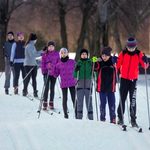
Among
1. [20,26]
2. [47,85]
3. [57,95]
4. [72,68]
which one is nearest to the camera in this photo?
[72,68]

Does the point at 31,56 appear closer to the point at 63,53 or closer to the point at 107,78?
the point at 63,53

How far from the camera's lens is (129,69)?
9.64 m

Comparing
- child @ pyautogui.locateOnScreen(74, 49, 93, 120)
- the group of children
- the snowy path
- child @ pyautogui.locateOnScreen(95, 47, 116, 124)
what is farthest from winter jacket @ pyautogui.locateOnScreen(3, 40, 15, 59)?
the snowy path

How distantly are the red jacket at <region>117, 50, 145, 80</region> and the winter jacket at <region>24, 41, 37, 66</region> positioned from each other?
456cm

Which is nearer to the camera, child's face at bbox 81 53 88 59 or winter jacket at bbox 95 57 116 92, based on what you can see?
winter jacket at bbox 95 57 116 92

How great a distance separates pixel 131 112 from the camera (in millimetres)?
9852

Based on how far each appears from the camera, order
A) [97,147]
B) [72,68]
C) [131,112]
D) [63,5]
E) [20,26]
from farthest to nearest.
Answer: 1. [20,26]
2. [63,5]
3. [72,68]
4. [131,112]
5. [97,147]

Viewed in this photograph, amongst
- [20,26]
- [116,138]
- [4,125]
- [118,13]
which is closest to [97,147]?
[116,138]

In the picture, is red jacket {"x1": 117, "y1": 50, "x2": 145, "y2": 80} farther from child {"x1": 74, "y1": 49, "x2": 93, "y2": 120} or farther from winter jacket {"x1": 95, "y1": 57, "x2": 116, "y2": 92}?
child {"x1": 74, "y1": 49, "x2": 93, "y2": 120}

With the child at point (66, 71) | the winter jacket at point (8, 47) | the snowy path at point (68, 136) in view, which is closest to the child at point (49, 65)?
the child at point (66, 71)

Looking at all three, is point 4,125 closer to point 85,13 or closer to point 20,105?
point 20,105

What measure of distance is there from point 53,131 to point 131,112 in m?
2.38

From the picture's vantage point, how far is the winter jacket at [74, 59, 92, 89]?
10.1 m

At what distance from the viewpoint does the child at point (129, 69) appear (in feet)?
31.4
